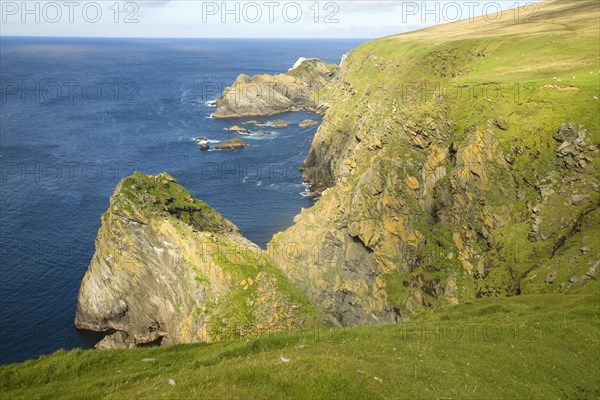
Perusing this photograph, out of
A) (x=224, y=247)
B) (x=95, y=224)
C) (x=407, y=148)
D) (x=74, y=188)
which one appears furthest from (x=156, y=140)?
(x=407, y=148)

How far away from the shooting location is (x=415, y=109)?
61750mm

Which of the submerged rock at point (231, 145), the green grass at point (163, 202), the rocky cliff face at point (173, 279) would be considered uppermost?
the submerged rock at point (231, 145)

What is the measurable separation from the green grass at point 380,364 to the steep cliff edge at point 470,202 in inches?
355

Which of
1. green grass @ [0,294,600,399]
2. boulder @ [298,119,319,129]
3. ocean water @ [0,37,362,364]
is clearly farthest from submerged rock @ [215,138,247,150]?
green grass @ [0,294,600,399]

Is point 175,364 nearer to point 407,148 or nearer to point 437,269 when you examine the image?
point 437,269

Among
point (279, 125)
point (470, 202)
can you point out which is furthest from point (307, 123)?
point (470, 202)

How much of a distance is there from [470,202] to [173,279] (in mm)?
40597

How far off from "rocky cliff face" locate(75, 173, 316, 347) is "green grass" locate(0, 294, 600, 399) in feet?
70.6

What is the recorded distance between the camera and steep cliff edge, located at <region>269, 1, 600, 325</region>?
45.5 m

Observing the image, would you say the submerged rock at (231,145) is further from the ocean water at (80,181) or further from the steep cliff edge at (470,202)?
the steep cliff edge at (470,202)

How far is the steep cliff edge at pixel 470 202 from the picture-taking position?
45.5 m

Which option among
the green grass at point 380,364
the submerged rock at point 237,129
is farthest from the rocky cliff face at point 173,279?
the submerged rock at point 237,129

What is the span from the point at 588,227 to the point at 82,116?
601 ft

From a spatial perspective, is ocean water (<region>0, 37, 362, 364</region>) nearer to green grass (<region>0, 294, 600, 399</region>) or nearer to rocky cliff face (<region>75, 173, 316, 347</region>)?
rocky cliff face (<region>75, 173, 316, 347</region>)
